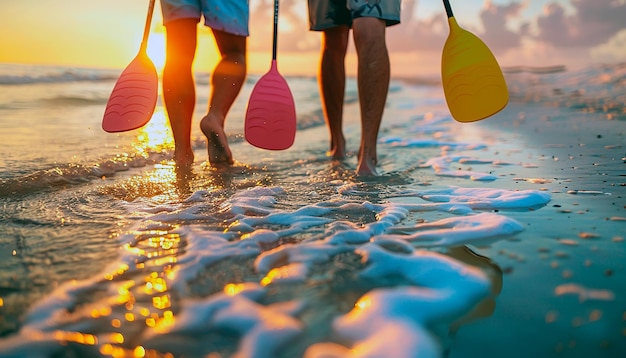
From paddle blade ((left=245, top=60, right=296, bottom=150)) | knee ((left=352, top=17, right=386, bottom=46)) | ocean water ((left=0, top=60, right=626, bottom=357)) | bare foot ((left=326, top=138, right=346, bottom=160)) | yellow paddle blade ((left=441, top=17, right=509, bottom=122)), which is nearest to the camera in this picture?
ocean water ((left=0, top=60, right=626, bottom=357))

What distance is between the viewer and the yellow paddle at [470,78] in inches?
99.9

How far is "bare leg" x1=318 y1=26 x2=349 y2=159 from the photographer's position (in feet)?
10.9

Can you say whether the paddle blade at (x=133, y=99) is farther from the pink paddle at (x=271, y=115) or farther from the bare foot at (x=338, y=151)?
the bare foot at (x=338, y=151)

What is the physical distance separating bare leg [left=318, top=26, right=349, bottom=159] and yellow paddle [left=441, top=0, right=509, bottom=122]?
0.80 m

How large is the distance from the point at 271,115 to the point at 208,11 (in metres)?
0.65

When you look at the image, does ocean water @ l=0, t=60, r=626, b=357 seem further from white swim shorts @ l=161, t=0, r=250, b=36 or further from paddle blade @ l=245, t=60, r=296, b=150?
white swim shorts @ l=161, t=0, r=250, b=36

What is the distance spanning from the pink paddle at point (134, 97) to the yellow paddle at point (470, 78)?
156 centimetres

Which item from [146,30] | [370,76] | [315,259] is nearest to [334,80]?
[370,76]

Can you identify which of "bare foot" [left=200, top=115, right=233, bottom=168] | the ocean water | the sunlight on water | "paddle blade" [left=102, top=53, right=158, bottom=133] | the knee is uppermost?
the knee

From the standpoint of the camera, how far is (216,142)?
293cm

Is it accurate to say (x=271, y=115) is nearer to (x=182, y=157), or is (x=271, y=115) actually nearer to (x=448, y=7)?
(x=182, y=157)

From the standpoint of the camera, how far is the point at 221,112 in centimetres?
303

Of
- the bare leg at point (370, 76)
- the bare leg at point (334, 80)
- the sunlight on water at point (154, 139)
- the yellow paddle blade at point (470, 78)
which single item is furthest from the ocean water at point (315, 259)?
the sunlight on water at point (154, 139)

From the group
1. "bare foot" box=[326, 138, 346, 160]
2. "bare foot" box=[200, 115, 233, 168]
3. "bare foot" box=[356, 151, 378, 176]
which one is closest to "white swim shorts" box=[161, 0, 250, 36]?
"bare foot" box=[200, 115, 233, 168]
